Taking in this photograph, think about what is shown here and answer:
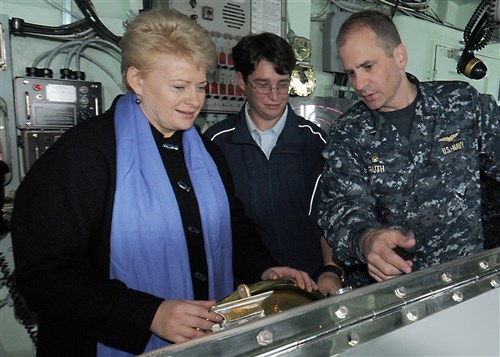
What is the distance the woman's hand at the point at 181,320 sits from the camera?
0.78 meters

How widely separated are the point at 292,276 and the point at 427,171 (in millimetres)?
576

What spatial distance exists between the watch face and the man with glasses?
1051mm

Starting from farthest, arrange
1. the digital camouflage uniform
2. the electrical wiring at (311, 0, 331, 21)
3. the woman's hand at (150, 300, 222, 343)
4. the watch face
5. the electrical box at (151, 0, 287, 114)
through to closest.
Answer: the electrical wiring at (311, 0, 331, 21) → the watch face → the electrical box at (151, 0, 287, 114) → the digital camouflage uniform → the woman's hand at (150, 300, 222, 343)

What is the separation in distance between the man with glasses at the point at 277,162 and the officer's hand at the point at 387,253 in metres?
0.54

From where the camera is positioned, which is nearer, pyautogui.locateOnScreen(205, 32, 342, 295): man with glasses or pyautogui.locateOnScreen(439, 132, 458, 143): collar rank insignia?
pyautogui.locateOnScreen(439, 132, 458, 143): collar rank insignia

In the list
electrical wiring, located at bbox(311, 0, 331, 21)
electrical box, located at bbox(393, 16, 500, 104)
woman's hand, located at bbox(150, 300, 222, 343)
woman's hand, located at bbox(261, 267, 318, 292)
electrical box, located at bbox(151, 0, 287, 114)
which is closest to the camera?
woman's hand, located at bbox(150, 300, 222, 343)

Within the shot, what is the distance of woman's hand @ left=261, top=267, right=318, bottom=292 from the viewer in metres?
1.10

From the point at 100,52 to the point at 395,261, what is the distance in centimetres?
182

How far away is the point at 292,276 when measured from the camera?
1.13 meters

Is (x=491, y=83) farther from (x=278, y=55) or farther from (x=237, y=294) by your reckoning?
(x=237, y=294)

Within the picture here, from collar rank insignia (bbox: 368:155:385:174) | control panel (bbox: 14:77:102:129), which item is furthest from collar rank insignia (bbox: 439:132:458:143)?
control panel (bbox: 14:77:102:129)

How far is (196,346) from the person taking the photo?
439mm

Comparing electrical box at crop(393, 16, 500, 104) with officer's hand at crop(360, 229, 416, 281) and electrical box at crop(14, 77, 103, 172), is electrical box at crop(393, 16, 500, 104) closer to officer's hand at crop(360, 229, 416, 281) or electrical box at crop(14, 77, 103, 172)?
electrical box at crop(14, 77, 103, 172)

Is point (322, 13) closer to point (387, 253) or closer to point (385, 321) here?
point (387, 253)
